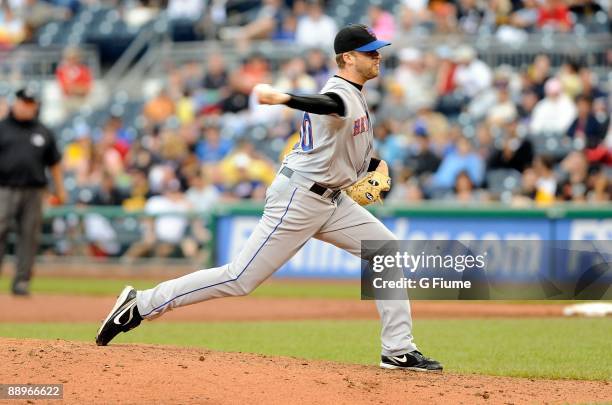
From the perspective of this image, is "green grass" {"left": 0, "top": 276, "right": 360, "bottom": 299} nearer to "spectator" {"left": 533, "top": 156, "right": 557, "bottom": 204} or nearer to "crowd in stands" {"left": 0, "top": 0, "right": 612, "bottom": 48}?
"spectator" {"left": 533, "top": 156, "right": 557, "bottom": 204}

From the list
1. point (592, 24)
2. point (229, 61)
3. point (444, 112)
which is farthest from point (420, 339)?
point (229, 61)

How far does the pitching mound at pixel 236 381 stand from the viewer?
586 cm

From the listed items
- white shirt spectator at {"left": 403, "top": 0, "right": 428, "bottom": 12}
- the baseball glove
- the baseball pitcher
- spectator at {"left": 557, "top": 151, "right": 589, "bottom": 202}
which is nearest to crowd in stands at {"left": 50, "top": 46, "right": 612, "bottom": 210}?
spectator at {"left": 557, "top": 151, "right": 589, "bottom": 202}

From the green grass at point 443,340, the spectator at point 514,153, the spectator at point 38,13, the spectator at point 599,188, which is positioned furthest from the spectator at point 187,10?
→ the green grass at point 443,340

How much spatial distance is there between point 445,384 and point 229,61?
13882mm

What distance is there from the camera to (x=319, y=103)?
6211 mm

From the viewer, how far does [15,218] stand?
505 inches

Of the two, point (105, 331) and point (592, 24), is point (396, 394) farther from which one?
point (592, 24)

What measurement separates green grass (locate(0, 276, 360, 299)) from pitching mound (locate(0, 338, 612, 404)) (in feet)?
22.5

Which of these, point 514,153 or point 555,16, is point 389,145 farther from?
point 555,16

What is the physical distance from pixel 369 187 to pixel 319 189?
1.61 ft

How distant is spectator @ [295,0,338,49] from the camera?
18.9 m

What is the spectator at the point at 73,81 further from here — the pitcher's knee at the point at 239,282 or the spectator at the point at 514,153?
the pitcher's knee at the point at 239,282

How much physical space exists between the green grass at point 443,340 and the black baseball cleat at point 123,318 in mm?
1626
